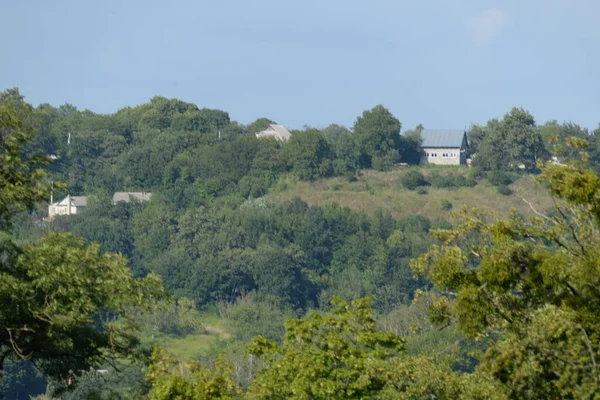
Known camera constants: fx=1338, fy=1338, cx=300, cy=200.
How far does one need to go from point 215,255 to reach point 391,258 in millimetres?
12751

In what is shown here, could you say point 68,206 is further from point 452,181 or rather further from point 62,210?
point 452,181

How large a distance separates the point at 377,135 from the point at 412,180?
5396 millimetres

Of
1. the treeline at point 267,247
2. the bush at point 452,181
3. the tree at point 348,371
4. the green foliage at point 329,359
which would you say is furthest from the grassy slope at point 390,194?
the tree at point 348,371

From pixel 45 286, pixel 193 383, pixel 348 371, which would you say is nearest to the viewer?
pixel 193 383

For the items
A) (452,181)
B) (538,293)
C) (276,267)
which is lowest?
(276,267)

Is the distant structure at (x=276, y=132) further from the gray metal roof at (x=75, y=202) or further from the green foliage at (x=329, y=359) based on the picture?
the green foliage at (x=329, y=359)

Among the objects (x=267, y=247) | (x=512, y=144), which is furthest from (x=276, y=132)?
(x=267, y=247)

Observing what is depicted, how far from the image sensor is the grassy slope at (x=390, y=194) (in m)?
101

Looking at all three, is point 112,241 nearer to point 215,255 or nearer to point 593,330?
point 215,255

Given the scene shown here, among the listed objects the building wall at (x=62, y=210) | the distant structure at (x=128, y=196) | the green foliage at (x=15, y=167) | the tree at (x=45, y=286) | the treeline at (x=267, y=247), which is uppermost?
the green foliage at (x=15, y=167)

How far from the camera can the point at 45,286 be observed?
17.3 meters

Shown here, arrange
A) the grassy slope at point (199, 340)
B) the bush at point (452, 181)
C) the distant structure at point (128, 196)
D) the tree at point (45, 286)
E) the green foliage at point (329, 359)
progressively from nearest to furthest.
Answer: the green foliage at point (329, 359) < the tree at point (45, 286) < the grassy slope at point (199, 340) < the bush at point (452, 181) < the distant structure at point (128, 196)

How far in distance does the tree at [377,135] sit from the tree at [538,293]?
91.0m

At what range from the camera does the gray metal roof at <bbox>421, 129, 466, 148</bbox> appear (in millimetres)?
113662
